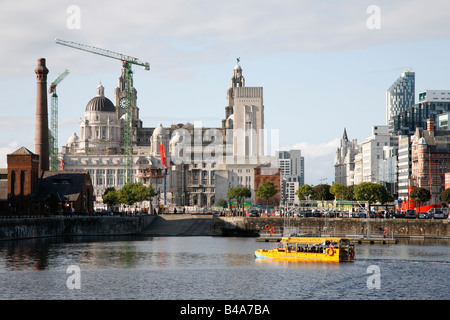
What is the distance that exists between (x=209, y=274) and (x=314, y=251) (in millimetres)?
20424

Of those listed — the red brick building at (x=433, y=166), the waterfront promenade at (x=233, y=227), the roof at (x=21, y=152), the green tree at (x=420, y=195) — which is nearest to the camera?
the waterfront promenade at (x=233, y=227)

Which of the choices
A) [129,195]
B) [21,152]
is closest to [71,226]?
[21,152]

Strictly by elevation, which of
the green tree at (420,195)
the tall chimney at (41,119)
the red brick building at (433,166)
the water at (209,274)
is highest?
the tall chimney at (41,119)

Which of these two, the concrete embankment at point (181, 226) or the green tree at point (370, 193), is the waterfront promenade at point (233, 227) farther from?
the green tree at point (370, 193)

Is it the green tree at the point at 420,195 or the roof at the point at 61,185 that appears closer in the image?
the roof at the point at 61,185

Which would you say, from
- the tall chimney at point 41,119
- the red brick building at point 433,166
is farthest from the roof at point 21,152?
the red brick building at point 433,166

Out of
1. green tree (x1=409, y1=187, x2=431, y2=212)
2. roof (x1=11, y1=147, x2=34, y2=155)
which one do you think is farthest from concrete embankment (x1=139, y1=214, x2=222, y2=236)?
green tree (x1=409, y1=187, x2=431, y2=212)

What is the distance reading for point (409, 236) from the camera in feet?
451

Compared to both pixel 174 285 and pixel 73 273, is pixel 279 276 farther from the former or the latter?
pixel 73 273

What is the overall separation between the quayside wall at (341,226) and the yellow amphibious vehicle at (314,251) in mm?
36223

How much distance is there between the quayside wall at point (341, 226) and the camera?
13725 centimetres
